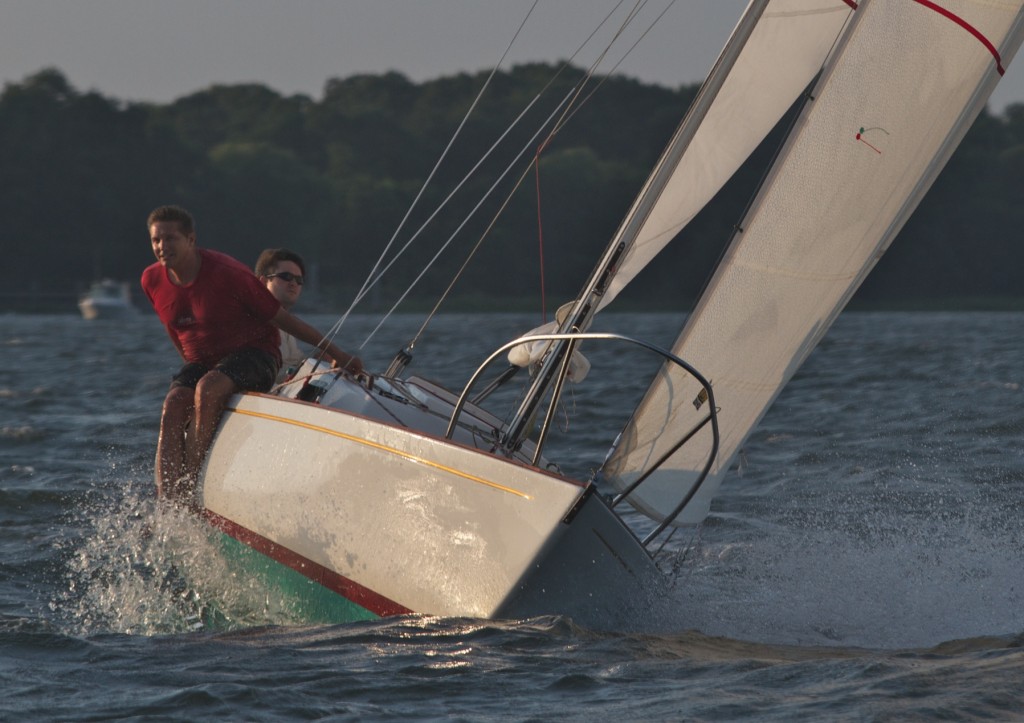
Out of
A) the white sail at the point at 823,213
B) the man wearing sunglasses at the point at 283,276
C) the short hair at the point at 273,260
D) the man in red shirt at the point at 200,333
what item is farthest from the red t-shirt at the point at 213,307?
the white sail at the point at 823,213

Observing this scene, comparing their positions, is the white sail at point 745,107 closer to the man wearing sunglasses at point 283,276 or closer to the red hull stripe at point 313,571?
the red hull stripe at point 313,571

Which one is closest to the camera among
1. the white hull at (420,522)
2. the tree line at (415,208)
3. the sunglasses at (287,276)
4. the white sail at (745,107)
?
the white hull at (420,522)

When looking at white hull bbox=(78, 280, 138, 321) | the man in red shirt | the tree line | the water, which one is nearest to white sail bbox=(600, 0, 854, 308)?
the water

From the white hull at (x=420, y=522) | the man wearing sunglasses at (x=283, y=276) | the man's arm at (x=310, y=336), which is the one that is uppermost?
the man wearing sunglasses at (x=283, y=276)

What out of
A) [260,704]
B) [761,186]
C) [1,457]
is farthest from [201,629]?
[1,457]

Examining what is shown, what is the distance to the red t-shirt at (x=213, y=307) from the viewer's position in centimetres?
596

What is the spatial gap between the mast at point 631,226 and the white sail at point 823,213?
390 millimetres

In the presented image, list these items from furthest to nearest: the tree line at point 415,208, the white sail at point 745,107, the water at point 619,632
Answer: the tree line at point 415,208 < the white sail at point 745,107 < the water at point 619,632

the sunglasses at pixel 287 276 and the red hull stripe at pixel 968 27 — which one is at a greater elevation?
the red hull stripe at pixel 968 27

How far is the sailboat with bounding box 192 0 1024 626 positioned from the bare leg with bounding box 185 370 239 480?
5 centimetres

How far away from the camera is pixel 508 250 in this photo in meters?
63.8

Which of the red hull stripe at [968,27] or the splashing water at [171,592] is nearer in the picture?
the splashing water at [171,592]

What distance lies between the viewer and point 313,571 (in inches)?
220

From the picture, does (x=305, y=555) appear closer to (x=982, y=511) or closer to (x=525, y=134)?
(x=982, y=511)
